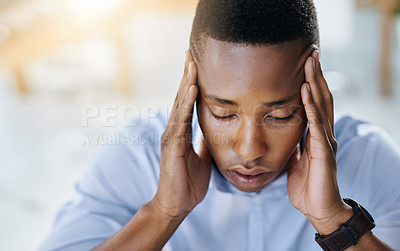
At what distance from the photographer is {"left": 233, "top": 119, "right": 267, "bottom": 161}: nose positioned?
870 millimetres

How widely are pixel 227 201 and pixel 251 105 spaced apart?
319 millimetres

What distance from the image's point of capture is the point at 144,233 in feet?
3.10

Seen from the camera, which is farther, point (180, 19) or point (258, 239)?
point (180, 19)

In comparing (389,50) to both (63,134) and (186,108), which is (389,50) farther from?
(186,108)

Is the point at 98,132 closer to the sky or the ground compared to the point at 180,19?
closer to the ground

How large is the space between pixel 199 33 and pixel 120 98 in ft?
7.15

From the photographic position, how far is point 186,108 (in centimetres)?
91

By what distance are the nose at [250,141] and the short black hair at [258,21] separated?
160mm

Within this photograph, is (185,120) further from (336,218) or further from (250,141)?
(336,218)

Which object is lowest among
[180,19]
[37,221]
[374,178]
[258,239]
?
[37,221]

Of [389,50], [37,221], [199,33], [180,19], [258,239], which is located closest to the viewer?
[199,33]

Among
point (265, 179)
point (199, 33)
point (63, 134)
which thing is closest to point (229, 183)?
point (265, 179)

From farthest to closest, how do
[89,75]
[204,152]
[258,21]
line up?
[89,75] < [204,152] < [258,21]

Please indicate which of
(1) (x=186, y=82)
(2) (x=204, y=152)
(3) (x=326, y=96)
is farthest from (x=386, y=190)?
(1) (x=186, y=82)
